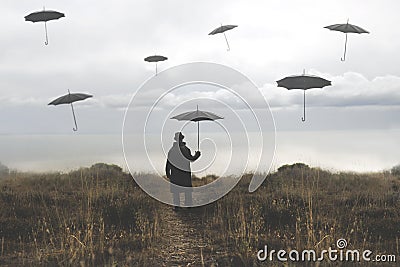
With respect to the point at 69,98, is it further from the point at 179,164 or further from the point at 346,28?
the point at 346,28

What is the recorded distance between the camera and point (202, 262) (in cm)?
702

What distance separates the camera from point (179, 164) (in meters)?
11.2

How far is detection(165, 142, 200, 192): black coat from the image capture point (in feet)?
36.7

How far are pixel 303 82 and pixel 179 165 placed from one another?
161 inches

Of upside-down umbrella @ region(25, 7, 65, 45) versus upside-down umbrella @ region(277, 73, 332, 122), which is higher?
upside-down umbrella @ region(25, 7, 65, 45)

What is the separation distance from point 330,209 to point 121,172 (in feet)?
28.3

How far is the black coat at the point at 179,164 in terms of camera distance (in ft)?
36.7

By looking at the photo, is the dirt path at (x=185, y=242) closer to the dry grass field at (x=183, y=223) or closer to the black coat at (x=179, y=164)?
the dry grass field at (x=183, y=223)

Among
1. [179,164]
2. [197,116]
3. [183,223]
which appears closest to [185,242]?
[183,223]

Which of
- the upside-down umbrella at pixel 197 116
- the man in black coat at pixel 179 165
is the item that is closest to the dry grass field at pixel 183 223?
the man in black coat at pixel 179 165

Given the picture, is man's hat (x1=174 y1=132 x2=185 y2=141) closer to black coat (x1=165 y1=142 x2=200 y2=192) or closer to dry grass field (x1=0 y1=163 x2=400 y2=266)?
black coat (x1=165 y1=142 x2=200 y2=192)

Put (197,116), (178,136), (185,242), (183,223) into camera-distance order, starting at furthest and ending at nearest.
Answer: (178,136) → (197,116) → (183,223) → (185,242)

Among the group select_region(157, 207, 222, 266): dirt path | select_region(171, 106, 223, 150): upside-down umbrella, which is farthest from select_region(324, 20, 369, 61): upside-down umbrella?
select_region(157, 207, 222, 266): dirt path

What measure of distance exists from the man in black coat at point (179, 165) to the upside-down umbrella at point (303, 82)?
3.12 metres
